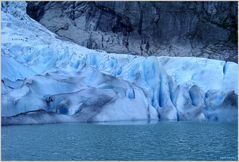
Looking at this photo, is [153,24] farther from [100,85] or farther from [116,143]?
[116,143]

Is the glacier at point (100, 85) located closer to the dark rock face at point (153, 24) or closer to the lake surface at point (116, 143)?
the lake surface at point (116, 143)

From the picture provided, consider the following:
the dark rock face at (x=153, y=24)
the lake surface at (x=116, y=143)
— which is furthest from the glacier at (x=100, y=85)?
the dark rock face at (x=153, y=24)

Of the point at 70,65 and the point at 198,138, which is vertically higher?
the point at 70,65

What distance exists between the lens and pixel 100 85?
11.4 metres

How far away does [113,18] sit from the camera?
25156 mm

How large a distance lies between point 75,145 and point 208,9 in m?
20.6

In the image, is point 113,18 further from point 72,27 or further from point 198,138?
point 198,138

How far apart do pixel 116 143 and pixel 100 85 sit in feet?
15.0

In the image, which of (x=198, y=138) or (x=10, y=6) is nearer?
(x=198, y=138)

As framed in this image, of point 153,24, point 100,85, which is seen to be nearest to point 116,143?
point 100,85

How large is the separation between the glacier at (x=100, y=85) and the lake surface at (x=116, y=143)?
125 centimetres

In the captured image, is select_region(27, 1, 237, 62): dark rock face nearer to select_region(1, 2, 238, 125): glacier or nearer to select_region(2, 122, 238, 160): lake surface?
select_region(1, 2, 238, 125): glacier

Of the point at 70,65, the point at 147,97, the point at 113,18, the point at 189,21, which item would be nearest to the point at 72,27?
the point at 113,18

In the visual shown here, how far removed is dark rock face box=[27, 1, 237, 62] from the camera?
24547 mm
